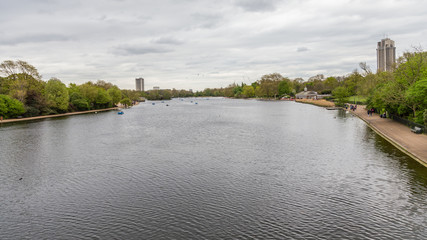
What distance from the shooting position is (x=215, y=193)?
1869 cm

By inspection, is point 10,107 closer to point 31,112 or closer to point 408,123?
point 31,112

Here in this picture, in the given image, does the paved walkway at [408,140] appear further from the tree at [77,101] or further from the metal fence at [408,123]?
the tree at [77,101]

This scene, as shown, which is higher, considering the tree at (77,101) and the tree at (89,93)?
the tree at (89,93)

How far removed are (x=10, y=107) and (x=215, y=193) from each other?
7704cm

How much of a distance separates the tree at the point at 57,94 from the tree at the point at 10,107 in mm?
13643

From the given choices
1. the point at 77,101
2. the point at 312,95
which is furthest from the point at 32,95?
the point at 312,95

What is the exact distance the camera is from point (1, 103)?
7206 centimetres

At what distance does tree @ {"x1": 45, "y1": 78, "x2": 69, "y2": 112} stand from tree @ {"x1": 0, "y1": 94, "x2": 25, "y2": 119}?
13.6m

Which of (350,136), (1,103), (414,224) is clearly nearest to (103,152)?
(414,224)

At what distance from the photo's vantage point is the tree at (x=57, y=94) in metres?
91.8

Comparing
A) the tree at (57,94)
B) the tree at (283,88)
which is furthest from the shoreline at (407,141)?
the tree at (283,88)

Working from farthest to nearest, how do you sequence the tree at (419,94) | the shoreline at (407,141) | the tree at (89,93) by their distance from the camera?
the tree at (89,93), the tree at (419,94), the shoreline at (407,141)

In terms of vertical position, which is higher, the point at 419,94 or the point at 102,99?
the point at 102,99

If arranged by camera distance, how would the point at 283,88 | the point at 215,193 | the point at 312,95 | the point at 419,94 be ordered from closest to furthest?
the point at 215,193
the point at 419,94
the point at 312,95
the point at 283,88
